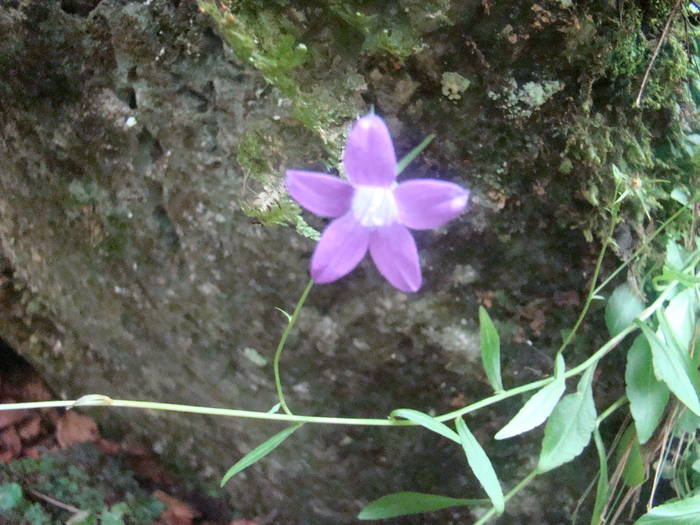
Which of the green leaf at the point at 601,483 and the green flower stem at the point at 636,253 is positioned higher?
the green flower stem at the point at 636,253

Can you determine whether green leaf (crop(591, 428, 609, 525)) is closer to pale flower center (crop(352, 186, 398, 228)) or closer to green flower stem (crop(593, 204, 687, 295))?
green flower stem (crop(593, 204, 687, 295))

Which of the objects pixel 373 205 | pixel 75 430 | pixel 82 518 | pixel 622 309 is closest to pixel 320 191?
pixel 373 205

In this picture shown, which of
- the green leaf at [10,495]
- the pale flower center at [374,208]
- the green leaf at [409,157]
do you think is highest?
the green leaf at [409,157]

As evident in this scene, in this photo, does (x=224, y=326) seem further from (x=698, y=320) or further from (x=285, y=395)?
(x=698, y=320)

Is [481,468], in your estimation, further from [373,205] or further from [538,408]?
[373,205]

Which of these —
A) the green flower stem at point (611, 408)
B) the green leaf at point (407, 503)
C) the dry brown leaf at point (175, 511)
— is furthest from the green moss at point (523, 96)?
the dry brown leaf at point (175, 511)

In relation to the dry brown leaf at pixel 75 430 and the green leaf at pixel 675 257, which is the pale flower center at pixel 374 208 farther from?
the dry brown leaf at pixel 75 430

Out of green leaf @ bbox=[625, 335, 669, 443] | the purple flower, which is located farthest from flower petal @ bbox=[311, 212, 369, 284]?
green leaf @ bbox=[625, 335, 669, 443]
